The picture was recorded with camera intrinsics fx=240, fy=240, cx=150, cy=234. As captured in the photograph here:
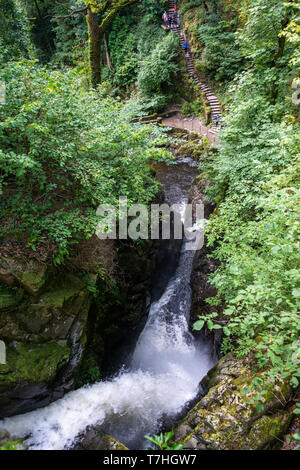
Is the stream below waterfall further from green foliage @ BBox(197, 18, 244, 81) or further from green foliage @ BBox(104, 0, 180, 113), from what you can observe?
green foliage @ BBox(104, 0, 180, 113)

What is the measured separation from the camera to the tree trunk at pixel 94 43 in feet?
41.3

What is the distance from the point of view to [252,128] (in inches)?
277

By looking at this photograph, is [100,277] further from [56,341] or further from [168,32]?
[168,32]

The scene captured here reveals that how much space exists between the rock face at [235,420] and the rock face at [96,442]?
46.8 inches

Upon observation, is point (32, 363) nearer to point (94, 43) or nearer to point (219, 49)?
point (94, 43)

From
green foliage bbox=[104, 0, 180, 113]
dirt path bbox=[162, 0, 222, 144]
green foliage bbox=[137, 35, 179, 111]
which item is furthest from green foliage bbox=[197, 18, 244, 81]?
green foliage bbox=[104, 0, 180, 113]

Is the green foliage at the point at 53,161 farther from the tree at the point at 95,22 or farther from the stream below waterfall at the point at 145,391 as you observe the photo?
the tree at the point at 95,22

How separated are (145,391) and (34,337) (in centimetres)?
329

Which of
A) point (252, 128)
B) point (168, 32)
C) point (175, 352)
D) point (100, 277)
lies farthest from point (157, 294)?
point (168, 32)

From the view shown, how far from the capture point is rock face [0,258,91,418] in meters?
4.74

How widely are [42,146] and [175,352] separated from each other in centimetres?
682

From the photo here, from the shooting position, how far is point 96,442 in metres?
4.70

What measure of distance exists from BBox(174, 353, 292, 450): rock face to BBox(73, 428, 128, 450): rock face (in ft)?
3.90

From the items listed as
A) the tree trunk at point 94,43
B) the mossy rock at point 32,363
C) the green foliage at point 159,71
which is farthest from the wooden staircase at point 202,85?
the mossy rock at point 32,363
